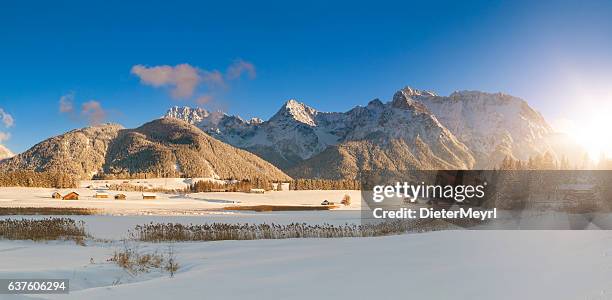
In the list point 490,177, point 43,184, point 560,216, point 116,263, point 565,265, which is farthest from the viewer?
point 43,184

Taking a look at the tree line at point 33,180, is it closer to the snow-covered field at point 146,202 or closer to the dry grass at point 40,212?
the snow-covered field at point 146,202

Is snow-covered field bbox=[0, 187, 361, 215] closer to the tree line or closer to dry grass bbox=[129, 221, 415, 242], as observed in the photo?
the tree line

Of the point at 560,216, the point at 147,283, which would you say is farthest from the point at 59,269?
the point at 560,216

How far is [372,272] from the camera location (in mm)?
9867

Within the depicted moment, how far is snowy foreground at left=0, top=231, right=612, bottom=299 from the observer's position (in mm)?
7855

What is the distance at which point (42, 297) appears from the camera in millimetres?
7652

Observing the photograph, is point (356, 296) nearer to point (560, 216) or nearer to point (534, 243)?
point (534, 243)

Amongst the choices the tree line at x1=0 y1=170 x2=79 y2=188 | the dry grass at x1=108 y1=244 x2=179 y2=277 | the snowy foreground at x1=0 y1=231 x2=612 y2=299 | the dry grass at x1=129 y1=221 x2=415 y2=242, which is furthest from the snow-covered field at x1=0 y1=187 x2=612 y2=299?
the tree line at x1=0 y1=170 x2=79 y2=188

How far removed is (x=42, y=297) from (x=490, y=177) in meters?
51.4

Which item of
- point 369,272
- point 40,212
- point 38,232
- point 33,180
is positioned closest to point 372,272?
point 369,272

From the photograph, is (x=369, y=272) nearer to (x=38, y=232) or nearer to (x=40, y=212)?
(x=38, y=232)

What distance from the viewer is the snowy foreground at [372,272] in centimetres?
786

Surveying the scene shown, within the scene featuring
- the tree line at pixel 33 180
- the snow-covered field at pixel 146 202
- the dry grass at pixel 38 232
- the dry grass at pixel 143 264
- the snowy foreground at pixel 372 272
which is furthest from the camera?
the tree line at pixel 33 180

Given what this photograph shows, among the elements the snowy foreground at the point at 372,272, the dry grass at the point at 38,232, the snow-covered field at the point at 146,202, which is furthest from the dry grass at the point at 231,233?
the snow-covered field at the point at 146,202
